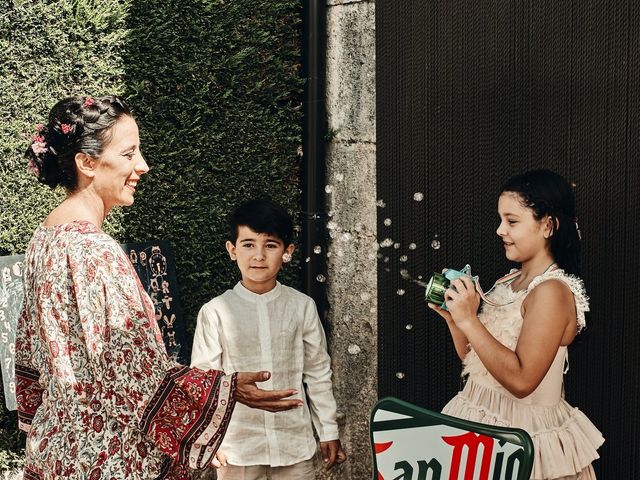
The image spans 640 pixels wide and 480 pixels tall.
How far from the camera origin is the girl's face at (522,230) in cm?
298

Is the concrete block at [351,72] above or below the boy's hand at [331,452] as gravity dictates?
above

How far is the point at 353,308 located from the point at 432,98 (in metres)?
1.20

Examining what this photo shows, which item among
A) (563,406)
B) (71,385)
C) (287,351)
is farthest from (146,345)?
(563,406)

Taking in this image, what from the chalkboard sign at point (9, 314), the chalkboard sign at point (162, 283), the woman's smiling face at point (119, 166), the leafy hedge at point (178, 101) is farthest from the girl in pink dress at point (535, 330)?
the chalkboard sign at point (9, 314)

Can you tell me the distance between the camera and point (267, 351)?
139 inches

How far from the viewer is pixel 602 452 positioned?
3.80 metres

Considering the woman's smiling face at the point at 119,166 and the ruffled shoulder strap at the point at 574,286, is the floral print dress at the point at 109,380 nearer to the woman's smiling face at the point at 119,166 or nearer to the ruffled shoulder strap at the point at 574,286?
the woman's smiling face at the point at 119,166

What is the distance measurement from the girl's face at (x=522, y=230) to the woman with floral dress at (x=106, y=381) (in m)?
0.98

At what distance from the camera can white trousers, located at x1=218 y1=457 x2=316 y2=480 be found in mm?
3467

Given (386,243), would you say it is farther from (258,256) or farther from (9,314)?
(9,314)

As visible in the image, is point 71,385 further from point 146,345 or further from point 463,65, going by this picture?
point 463,65

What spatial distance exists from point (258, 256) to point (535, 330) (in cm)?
123

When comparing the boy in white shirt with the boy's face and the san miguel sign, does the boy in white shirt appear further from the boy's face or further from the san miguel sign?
the san miguel sign

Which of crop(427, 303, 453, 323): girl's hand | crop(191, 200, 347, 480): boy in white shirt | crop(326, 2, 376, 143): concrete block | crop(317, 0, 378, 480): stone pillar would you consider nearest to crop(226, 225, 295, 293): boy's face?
crop(191, 200, 347, 480): boy in white shirt
